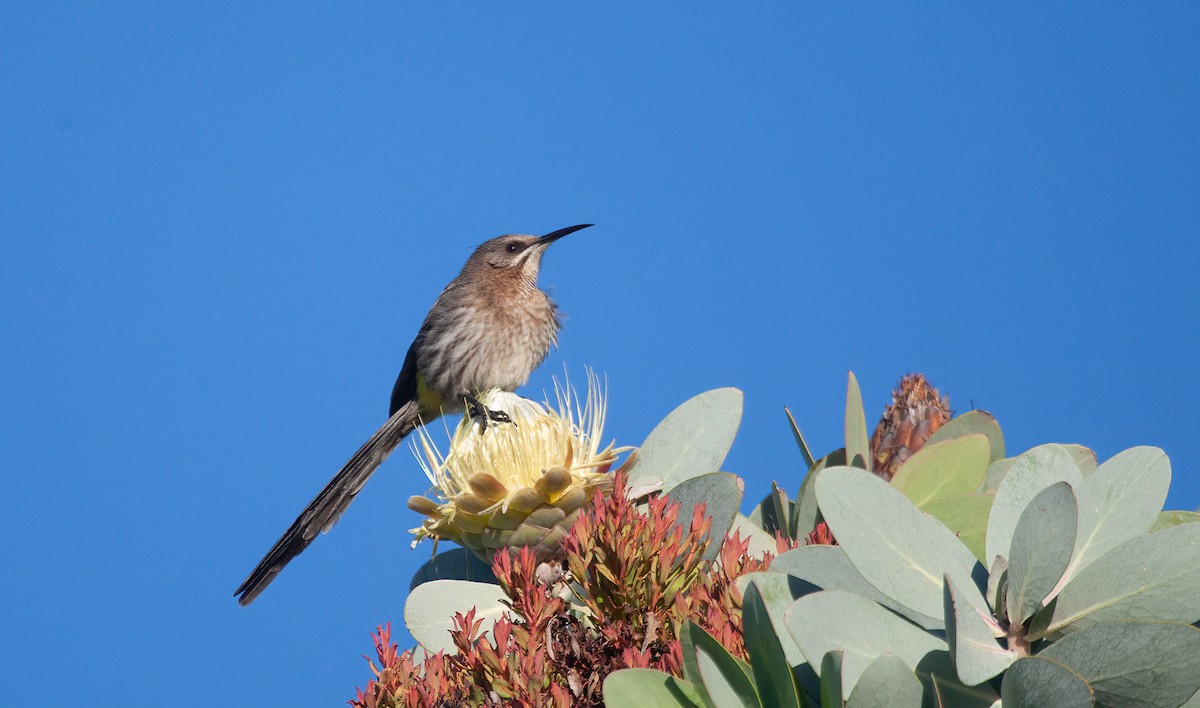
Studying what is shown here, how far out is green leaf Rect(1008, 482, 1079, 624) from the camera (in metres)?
1.39

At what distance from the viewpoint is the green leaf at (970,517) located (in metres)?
1.83

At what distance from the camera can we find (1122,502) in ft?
5.12

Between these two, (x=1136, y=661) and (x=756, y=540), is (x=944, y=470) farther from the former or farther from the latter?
(x=1136, y=661)

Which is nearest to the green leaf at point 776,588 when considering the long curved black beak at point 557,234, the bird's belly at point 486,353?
the bird's belly at point 486,353

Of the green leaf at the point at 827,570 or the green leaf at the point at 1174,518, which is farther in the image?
the green leaf at the point at 1174,518

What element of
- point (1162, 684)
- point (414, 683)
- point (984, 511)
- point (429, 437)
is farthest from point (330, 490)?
point (1162, 684)

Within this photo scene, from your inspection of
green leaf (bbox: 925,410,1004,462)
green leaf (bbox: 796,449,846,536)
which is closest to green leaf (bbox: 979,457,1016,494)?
green leaf (bbox: 925,410,1004,462)

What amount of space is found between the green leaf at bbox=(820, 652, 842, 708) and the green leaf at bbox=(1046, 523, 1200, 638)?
13.9 inches

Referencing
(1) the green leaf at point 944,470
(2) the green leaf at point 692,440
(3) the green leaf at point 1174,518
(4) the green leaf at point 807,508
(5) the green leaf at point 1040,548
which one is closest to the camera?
(5) the green leaf at point 1040,548

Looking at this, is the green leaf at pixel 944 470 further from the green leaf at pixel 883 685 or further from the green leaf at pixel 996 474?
the green leaf at pixel 883 685

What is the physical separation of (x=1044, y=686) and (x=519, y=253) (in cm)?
534

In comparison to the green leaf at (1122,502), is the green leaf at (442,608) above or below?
above

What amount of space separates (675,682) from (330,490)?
3.36 metres

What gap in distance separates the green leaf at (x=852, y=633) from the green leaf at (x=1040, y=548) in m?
0.13
